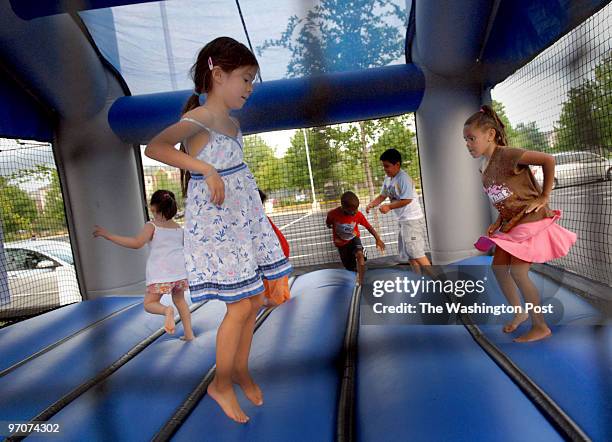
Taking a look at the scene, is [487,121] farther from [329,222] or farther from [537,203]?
[329,222]

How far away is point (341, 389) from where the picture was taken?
2.36 feet

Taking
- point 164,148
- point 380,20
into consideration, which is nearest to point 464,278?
point 380,20

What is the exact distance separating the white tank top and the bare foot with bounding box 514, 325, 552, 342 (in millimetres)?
792

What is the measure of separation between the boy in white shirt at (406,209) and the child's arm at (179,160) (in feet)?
3.05

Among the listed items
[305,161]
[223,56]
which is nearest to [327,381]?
[223,56]

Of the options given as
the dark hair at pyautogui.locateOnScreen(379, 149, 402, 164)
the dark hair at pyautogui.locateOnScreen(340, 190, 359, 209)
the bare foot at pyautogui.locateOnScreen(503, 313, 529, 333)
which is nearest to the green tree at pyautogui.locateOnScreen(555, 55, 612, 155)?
the bare foot at pyautogui.locateOnScreen(503, 313, 529, 333)

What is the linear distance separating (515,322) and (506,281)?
83 millimetres

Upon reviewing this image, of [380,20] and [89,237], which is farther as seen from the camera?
[89,237]

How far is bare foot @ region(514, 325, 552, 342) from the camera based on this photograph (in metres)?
0.84

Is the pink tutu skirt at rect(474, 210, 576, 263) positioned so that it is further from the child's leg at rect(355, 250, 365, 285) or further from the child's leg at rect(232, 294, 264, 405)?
the child's leg at rect(355, 250, 365, 285)

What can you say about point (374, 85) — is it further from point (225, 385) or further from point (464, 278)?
point (225, 385)

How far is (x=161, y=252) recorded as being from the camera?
4.02 feet

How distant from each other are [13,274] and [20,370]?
94 cm

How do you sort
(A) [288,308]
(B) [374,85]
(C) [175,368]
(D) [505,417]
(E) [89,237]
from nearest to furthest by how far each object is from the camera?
1. (D) [505,417]
2. (C) [175,368]
3. (A) [288,308]
4. (B) [374,85]
5. (E) [89,237]
